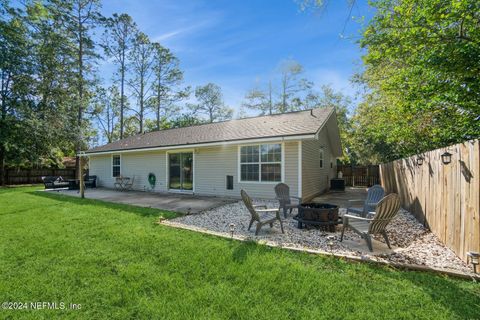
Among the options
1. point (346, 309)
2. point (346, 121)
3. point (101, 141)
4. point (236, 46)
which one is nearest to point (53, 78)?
point (101, 141)

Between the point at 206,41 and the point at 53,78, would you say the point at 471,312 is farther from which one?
the point at 53,78

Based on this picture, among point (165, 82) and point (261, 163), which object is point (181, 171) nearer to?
point (261, 163)

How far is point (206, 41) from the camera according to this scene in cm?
1273

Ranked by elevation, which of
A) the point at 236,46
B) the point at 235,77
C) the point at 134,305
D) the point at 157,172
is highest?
the point at 235,77

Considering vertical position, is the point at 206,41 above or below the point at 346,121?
above

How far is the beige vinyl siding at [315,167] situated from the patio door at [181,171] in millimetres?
5338

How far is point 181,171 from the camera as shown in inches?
468

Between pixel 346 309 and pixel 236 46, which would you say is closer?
pixel 346 309

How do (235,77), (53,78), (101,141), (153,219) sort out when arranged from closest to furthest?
1. (153,219)
2. (53,78)
3. (235,77)
4. (101,141)

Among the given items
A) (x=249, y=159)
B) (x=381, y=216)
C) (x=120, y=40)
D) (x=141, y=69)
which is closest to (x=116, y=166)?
(x=249, y=159)

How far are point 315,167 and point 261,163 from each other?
124 inches

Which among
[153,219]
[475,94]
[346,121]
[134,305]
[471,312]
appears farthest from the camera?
[346,121]

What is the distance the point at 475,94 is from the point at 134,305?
276 inches

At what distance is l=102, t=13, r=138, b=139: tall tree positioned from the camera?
79.4ft
